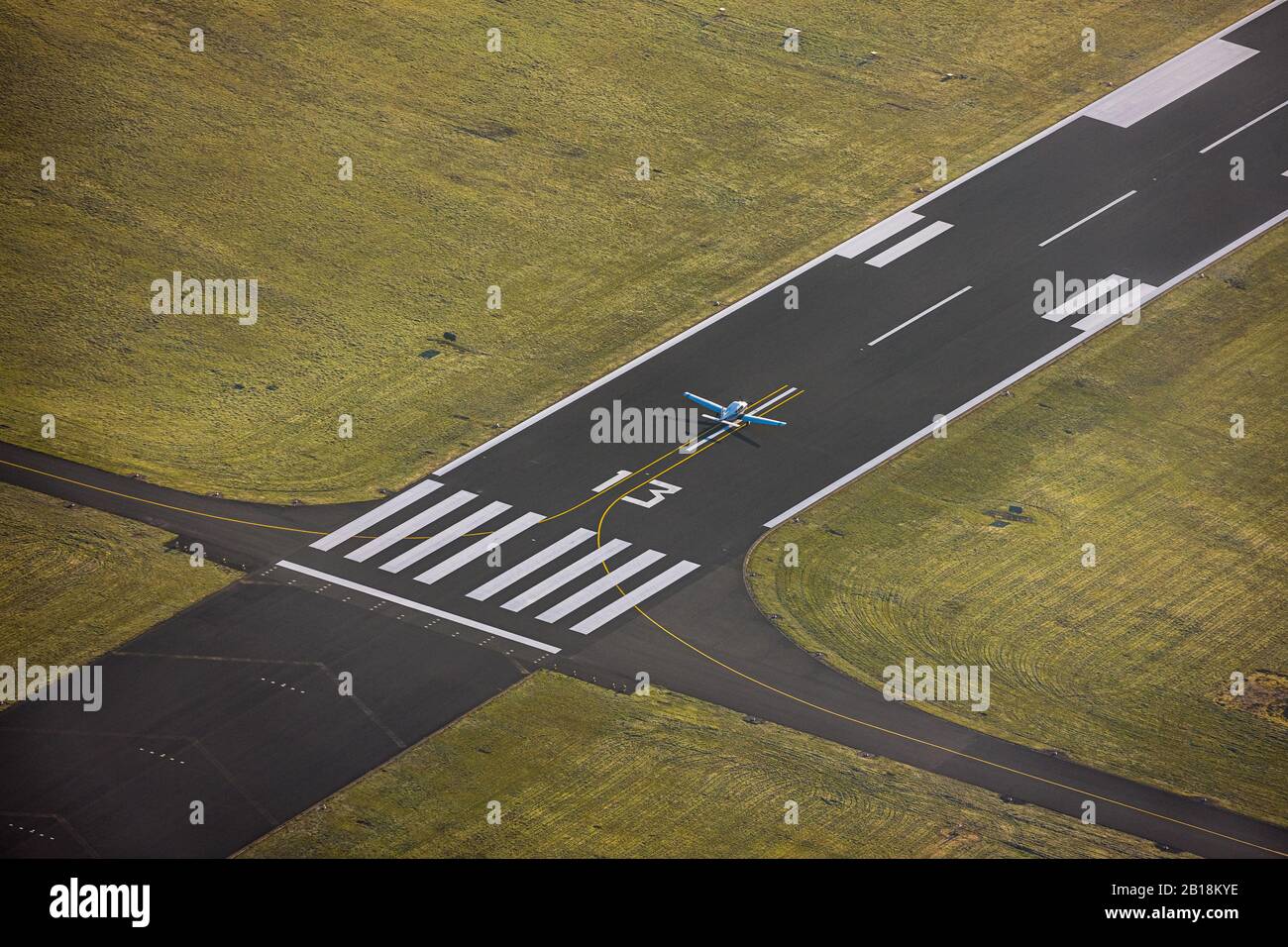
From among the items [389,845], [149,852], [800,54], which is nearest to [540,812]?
[389,845]

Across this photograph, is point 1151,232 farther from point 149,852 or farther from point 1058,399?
point 149,852

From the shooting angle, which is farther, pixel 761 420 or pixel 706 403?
pixel 706 403

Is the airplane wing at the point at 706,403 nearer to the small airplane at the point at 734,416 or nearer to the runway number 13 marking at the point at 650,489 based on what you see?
the small airplane at the point at 734,416

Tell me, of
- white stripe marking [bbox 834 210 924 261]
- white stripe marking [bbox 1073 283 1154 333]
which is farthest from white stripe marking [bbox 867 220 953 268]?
white stripe marking [bbox 1073 283 1154 333]

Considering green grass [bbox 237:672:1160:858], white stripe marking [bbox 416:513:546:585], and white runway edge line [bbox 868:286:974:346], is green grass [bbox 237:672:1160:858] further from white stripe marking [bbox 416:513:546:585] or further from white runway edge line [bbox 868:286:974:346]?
white runway edge line [bbox 868:286:974:346]

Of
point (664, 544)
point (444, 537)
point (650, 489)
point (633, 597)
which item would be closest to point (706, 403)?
point (650, 489)

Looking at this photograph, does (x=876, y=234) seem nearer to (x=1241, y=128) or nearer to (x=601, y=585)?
(x=1241, y=128)
